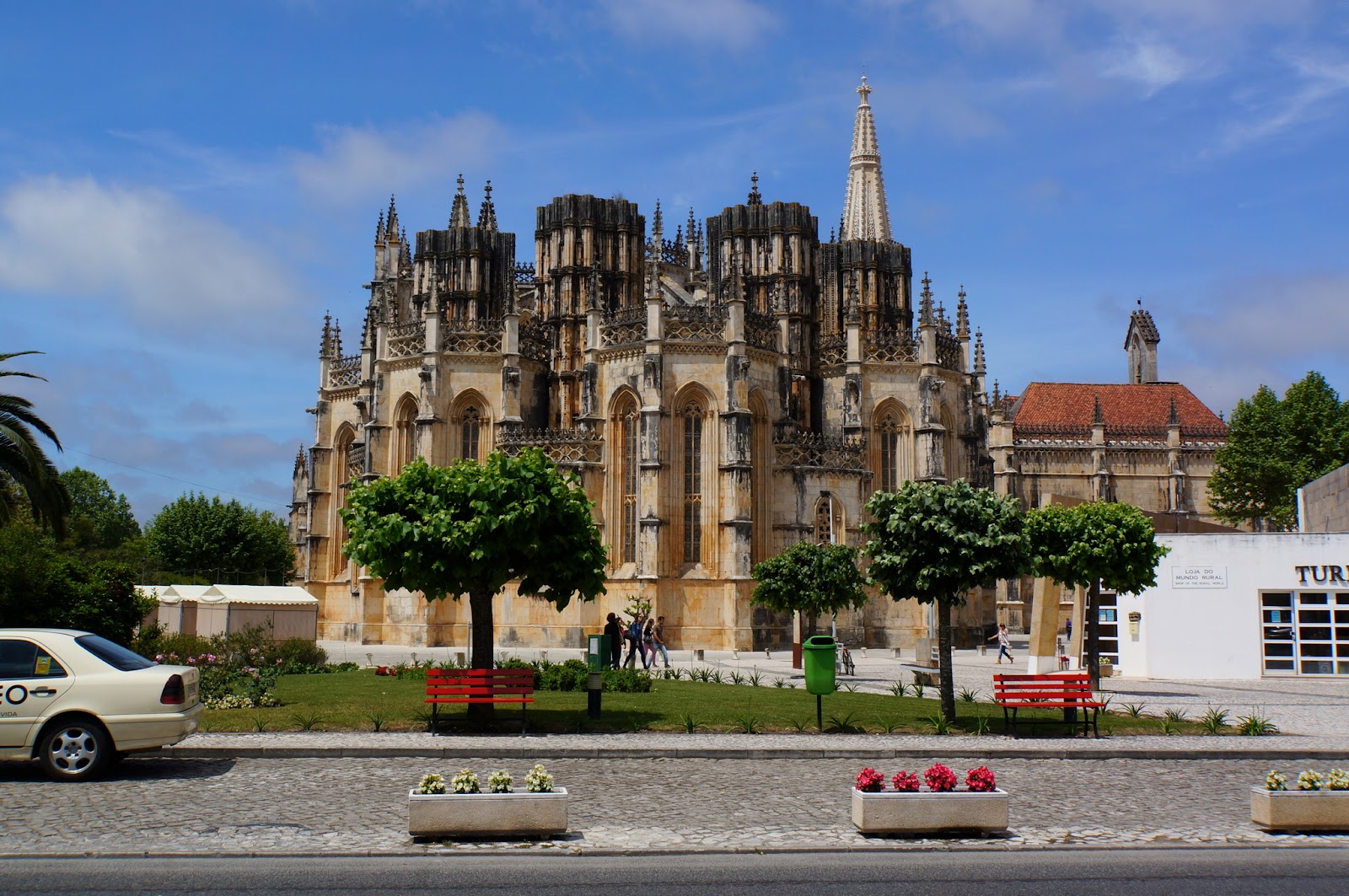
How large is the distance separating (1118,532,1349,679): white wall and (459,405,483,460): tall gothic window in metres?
28.6

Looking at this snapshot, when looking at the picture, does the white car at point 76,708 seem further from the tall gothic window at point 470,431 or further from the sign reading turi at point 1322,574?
the tall gothic window at point 470,431

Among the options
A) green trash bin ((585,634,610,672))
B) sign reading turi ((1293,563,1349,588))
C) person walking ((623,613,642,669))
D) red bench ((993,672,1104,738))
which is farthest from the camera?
person walking ((623,613,642,669))

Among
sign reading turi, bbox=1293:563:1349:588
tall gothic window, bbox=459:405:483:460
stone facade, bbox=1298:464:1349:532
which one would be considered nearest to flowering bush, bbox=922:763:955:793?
sign reading turi, bbox=1293:563:1349:588

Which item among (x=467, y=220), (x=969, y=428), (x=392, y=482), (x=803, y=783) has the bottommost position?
(x=803, y=783)

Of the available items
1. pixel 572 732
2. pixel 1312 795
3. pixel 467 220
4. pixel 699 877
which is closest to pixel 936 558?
pixel 572 732

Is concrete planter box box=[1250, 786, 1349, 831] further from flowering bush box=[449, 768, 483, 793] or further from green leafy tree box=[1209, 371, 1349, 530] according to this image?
green leafy tree box=[1209, 371, 1349, 530]

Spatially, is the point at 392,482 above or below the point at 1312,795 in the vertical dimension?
above

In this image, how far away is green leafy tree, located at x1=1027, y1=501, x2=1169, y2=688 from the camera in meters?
26.0

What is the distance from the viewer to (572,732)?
60.0 feet

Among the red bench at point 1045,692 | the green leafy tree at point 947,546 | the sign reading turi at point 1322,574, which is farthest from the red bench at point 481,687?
the sign reading turi at point 1322,574

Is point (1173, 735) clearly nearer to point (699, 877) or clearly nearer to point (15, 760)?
point (699, 877)

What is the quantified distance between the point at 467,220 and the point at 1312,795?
52244mm

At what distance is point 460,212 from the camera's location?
5912 cm

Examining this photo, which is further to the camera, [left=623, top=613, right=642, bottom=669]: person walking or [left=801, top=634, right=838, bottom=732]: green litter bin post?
[left=623, top=613, right=642, bottom=669]: person walking
